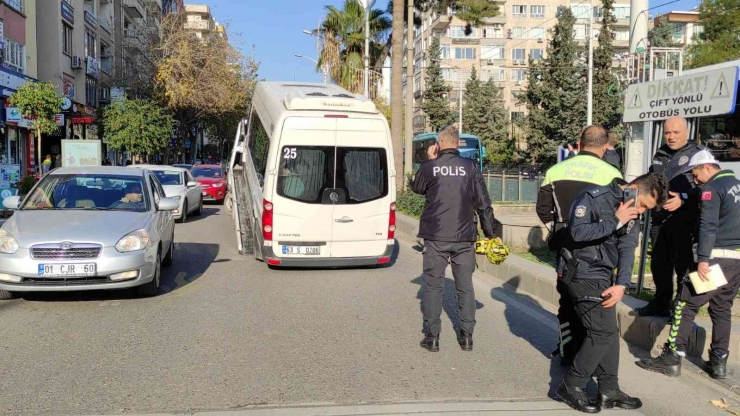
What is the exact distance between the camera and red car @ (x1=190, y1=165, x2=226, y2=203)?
26.4 metres

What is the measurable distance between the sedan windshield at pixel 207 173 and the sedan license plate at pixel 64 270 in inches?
766

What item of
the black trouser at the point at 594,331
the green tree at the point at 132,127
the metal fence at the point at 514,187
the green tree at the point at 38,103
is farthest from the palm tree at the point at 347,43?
the black trouser at the point at 594,331

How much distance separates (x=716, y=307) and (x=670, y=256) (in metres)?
0.83

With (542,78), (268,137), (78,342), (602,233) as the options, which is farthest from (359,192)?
(542,78)

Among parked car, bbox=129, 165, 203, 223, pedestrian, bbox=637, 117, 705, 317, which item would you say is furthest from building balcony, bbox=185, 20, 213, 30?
pedestrian, bbox=637, 117, 705, 317

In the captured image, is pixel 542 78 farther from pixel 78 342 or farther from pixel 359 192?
pixel 78 342

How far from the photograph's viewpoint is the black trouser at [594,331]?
462cm

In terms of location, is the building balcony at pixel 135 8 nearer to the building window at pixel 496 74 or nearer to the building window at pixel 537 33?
the building window at pixel 496 74

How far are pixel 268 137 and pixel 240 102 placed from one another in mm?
37146

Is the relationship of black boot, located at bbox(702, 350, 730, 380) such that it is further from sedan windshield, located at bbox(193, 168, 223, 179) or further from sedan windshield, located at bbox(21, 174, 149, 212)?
sedan windshield, located at bbox(193, 168, 223, 179)

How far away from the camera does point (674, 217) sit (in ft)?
20.2

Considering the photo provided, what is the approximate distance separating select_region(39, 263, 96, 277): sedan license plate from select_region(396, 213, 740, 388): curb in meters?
5.50

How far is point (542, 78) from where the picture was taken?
46625 millimetres

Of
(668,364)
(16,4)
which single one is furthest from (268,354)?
(16,4)
